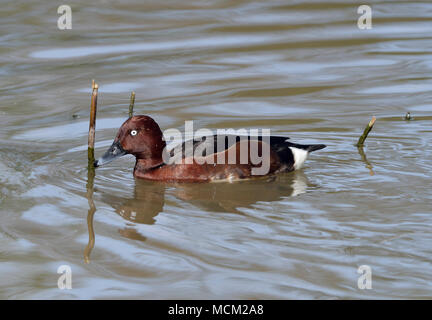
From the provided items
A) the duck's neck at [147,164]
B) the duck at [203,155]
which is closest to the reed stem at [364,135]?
the duck at [203,155]

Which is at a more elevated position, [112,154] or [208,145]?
[208,145]

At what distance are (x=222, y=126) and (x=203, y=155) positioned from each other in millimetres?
1679

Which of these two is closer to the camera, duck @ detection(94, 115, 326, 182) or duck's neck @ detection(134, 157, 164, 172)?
duck @ detection(94, 115, 326, 182)

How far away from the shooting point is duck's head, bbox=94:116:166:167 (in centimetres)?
728

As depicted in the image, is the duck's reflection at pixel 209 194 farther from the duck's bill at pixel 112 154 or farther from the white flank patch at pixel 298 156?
the duck's bill at pixel 112 154

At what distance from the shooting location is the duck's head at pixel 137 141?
287 inches

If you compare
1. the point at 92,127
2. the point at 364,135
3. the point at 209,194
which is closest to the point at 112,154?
the point at 92,127

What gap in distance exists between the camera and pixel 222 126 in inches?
346

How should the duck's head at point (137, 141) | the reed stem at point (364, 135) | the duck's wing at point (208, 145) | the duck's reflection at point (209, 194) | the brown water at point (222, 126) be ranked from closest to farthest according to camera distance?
the brown water at point (222, 126)
the duck's reflection at point (209, 194)
the duck's wing at point (208, 145)
the duck's head at point (137, 141)
the reed stem at point (364, 135)

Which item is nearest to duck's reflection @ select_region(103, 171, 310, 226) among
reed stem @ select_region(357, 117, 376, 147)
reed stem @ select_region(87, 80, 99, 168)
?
reed stem @ select_region(87, 80, 99, 168)

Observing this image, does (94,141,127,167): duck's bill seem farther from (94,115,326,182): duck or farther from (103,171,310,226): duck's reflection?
(103,171,310,226): duck's reflection

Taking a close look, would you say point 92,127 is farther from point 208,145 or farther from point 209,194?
point 209,194

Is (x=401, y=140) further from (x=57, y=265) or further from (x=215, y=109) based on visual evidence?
(x=57, y=265)

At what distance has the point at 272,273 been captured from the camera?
496 cm
